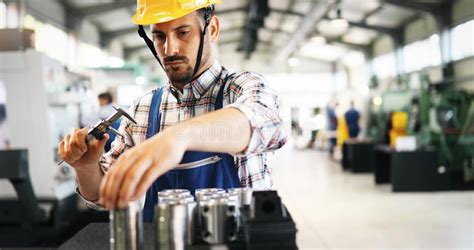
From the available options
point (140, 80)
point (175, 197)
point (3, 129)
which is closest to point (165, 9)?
point (175, 197)

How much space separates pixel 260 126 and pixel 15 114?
3.83 meters

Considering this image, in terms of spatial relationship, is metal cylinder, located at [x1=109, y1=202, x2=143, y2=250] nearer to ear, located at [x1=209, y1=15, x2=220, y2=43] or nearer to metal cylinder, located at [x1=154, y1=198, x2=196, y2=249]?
metal cylinder, located at [x1=154, y1=198, x2=196, y2=249]

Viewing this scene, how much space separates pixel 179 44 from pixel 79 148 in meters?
0.40

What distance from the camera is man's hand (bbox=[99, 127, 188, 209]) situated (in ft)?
2.62

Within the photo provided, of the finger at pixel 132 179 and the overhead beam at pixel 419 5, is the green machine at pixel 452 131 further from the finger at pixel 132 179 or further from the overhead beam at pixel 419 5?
the finger at pixel 132 179

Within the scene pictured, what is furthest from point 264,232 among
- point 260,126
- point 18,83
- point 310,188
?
point 310,188

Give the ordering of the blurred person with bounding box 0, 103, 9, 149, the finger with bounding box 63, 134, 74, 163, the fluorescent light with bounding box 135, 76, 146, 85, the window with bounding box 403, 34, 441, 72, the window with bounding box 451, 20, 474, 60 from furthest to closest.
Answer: the window with bounding box 403, 34, 441, 72
the window with bounding box 451, 20, 474, 60
the fluorescent light with bounding box 135, 76, 146, 85
the blurred person with bounding box 0, 103, 9, 149
the finger with bounding box 63, 134, 74, 163

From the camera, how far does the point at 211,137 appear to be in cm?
93

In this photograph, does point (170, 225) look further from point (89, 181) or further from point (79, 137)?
point (89, 181)

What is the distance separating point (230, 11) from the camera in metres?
13.4

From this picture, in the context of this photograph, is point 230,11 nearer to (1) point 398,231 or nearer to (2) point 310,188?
(2) point 310,188

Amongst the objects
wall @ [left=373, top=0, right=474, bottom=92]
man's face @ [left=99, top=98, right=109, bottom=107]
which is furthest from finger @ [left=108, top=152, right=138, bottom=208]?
wall @ [left=373, top=0, right=474, bottom=92]

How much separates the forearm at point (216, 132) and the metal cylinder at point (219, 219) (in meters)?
0.14

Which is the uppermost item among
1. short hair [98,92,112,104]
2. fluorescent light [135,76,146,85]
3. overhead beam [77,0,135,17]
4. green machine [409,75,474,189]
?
overhead beam [77,0,135,17]
